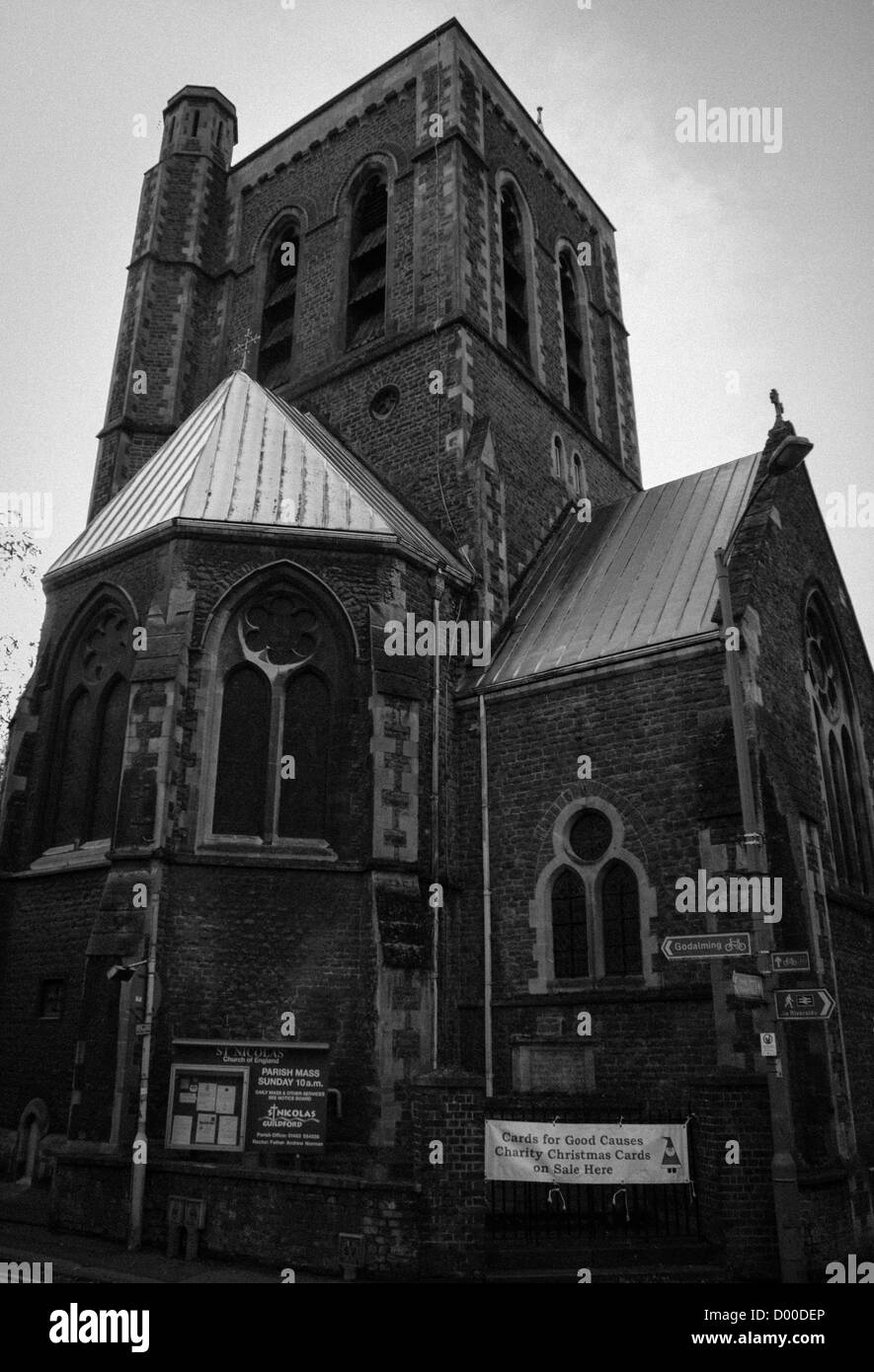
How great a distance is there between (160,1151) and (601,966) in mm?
6349

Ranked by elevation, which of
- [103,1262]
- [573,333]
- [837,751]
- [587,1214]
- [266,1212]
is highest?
[573,333]

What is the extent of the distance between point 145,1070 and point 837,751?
12534 mm

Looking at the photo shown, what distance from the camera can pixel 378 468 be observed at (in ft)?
70.8

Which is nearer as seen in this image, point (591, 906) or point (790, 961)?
point (790, 961)

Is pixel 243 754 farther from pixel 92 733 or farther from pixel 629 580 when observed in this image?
pixel 629 580

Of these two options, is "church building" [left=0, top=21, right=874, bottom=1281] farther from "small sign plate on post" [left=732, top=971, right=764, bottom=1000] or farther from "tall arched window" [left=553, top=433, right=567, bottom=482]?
"tall arched window" [left=553, top=433, right=567, bottom=482]

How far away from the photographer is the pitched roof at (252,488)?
16422mm

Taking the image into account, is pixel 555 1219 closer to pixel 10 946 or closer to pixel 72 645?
pixel 10 946

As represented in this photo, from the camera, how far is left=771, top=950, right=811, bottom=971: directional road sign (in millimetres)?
10039

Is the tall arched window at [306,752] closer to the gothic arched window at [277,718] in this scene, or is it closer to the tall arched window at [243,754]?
the gothic arched window at [277,718]

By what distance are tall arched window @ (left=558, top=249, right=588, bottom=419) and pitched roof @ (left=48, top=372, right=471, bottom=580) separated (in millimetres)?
8799

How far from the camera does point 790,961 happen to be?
33.1 ft

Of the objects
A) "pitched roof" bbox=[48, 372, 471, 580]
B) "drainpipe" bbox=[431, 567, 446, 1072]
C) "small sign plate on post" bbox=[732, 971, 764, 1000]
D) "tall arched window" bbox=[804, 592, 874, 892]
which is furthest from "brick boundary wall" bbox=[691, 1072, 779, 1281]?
"pitched roof" bbox=[48, 372, 471, 580]

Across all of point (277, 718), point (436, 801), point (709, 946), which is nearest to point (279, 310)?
point (277, 718)
